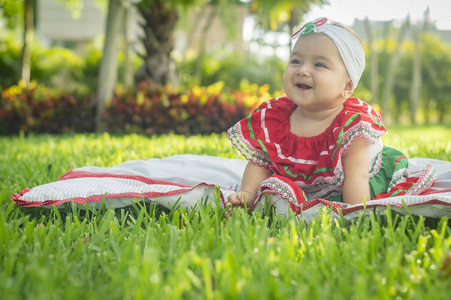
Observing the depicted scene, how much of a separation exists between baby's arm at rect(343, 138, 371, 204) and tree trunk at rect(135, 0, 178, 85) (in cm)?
651

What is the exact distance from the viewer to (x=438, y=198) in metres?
1.85

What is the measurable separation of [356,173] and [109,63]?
6.12 metres

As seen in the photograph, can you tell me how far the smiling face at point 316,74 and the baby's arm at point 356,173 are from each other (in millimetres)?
274

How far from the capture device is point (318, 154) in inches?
92.7

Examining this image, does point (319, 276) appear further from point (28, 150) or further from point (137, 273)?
point (28, 150)

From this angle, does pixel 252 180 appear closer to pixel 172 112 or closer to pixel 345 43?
pixel 345 43

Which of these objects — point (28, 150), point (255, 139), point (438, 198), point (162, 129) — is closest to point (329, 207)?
point (438, 198)

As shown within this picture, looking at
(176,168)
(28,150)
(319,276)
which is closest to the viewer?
(319,276)

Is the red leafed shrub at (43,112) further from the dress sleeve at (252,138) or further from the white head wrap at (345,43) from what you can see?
the white head wrap at (345,43)

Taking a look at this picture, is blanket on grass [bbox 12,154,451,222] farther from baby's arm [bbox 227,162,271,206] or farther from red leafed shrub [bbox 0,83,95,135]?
red leafed shrub [bbox 0,83,95,135]

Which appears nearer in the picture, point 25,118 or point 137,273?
point 137,273

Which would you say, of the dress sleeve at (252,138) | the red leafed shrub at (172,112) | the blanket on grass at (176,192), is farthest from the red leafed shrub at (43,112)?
the dress sleeve at (252,138)

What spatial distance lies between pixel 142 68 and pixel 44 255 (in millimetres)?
7406

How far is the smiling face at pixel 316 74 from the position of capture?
→ 2.20m
